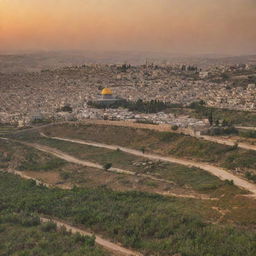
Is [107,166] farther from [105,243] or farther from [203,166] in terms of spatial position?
[105,243]

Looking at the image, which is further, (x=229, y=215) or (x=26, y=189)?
(x=26, y=189)

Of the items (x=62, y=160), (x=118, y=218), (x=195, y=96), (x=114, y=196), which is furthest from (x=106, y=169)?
(x=195, y=96)

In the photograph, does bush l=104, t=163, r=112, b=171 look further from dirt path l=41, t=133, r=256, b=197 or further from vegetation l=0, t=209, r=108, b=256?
vegetation l=0, t=209, r=108, b=256

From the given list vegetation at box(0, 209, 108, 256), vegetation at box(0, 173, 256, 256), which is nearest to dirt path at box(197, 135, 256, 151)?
vegetation at box(0, 173, 256, 256)

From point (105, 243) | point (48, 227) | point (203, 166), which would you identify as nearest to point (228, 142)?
point (203, 166)

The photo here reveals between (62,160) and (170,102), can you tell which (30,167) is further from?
(170,102)
